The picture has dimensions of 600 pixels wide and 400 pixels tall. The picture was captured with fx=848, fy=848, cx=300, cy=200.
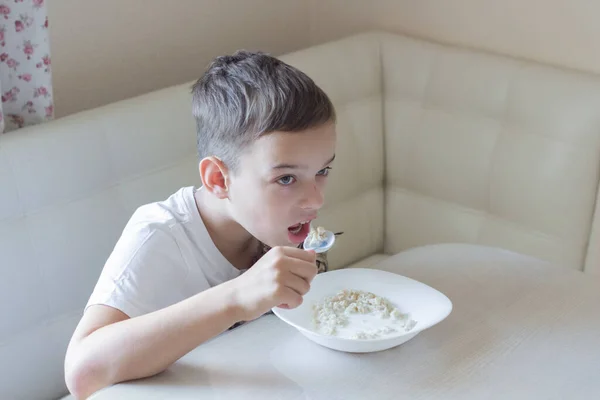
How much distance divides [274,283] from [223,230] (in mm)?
298

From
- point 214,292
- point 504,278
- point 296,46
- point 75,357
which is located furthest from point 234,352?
point 296,46

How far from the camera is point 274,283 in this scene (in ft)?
3.88

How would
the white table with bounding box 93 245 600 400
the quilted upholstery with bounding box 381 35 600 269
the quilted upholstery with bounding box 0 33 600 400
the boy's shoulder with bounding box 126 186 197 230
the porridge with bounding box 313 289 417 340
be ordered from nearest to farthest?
1. the white table with bounding box 93 245 600 400
2. the porridge with bounding box 313 289 417 340
3. the boy's shoulder with bounding box 126 186 197 230
4. the quilted upholstery with bounding box 0 33 600 400
5. the quilted upholstery with bounding box 381 35 600 269

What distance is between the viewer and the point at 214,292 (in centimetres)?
122

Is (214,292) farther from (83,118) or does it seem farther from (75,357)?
(83,118)

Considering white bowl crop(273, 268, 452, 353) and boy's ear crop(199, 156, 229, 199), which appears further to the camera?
boy's ear crop(199, 156, 229, 199)

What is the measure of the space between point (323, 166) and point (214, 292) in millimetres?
260

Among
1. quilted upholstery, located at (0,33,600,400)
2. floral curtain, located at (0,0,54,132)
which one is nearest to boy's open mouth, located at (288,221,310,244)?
quilted upholstery, located at (0,33,600,400)

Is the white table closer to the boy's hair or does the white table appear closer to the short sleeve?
the short sleeve

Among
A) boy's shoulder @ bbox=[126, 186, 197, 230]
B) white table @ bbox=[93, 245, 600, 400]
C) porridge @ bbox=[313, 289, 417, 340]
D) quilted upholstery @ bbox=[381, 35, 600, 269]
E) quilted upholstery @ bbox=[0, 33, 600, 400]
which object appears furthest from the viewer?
quilted upholstery @ bbox=[381, 35, 600, 269]

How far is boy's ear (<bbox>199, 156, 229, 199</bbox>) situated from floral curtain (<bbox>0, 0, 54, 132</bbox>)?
1.75 ft

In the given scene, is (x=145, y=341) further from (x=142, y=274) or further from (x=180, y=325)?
(x=142, y=274)

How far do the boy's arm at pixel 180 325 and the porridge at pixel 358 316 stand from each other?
0.11m

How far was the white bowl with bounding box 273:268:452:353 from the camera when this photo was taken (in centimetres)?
121
